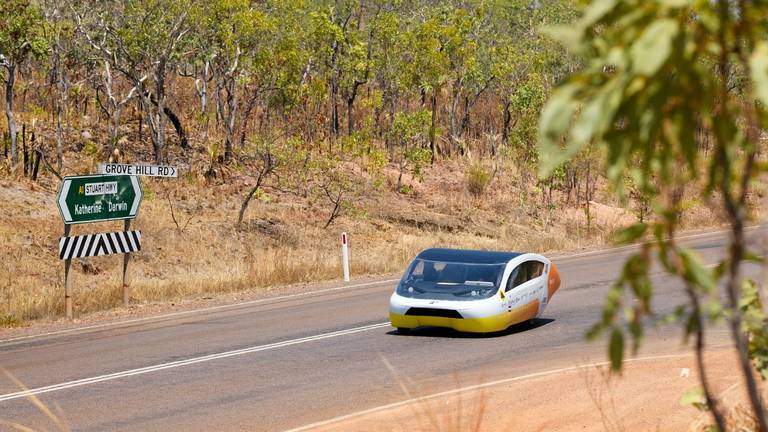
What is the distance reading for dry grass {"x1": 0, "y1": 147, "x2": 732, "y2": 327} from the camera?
25766 millimetres

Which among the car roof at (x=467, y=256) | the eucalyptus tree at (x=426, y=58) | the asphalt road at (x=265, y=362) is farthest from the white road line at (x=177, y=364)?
the eucalyptus tree at (x=426, y=58)

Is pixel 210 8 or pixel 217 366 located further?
pixel 210 8

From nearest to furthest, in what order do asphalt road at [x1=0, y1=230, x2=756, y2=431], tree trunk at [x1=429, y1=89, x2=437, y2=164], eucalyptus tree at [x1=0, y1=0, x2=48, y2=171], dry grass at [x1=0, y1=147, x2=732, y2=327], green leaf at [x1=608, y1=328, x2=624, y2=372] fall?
1. green leaf at [x1=608, y1=328, x2=624, y2=372]
2. asphalt road at [x1=0, y1=230, x2=756, y2=431]
3. dry grass at [x1=0, y1=147, x2=732, y2=327]
4. eucalyptus tree at [x1=0, y1=0, x2=48, y2=171]
5. tree trunk at [x1=429, y1=89, x2=437, y2=164]

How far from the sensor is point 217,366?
47.9 ft

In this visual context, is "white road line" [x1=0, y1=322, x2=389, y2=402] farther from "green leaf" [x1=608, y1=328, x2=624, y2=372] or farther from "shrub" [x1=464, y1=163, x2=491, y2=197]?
"shrub" [x1=464, y1=163, x2=491, y2=197]

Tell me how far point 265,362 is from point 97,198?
7.79 m

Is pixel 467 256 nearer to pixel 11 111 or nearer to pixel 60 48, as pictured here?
pixel 11 111

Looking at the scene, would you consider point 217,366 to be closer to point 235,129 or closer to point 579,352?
point 579,352

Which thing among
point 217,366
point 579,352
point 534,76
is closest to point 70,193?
point 217,366

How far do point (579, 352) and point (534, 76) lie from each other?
3007cm

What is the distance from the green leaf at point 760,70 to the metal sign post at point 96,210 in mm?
18469

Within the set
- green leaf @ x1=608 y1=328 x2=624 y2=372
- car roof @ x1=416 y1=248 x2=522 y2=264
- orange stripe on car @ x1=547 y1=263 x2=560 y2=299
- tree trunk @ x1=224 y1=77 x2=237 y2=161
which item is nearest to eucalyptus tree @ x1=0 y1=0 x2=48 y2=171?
tree trunk @ x1=224 y1=77 x2=237 y2=161

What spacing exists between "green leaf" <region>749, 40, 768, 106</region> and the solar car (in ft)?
43.0

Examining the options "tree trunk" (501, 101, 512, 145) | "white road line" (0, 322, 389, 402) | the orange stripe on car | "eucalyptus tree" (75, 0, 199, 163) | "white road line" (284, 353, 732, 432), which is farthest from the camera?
"tree trunk" (501, 101, 512, 145)
